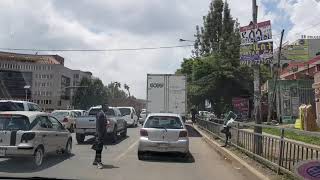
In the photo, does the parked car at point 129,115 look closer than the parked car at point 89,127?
No

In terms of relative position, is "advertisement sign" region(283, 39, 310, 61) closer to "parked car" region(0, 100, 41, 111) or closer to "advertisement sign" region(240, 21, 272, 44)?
"parked car" region(0, 100, 41, 111)

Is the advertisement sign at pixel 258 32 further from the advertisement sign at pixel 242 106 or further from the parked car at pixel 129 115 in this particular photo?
the parked car at pixel 129 115

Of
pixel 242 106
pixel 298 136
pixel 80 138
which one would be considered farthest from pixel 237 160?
pixel 242 106

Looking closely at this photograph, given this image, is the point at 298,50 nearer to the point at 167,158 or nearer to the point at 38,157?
the point at 167,158

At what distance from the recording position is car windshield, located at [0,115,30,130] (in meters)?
14.5

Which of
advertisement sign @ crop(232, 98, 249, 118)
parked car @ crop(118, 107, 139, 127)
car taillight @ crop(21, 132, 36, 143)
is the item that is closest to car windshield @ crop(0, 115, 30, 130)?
car taillight @ crop(21, 132, 36, 143)

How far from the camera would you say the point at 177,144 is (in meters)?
17.2

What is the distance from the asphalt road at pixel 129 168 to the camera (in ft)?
42.8

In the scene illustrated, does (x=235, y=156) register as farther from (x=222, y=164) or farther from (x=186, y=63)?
(x=186, y=63)

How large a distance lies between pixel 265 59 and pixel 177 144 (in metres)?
3.84

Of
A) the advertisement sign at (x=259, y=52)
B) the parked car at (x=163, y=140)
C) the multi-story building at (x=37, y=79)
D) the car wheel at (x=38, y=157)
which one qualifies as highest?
the multi-story building at (x=37, y=79)

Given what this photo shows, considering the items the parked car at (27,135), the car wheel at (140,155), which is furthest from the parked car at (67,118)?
the parked car at (27,135)

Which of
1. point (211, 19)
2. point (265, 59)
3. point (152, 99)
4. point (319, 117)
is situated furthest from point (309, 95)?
point (265, 59)

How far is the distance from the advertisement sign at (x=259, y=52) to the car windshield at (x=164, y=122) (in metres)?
3.06
